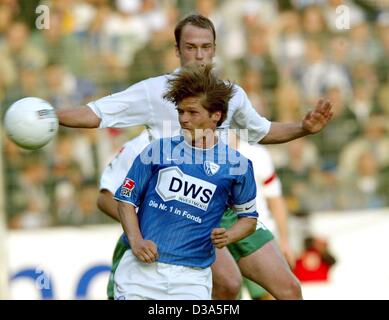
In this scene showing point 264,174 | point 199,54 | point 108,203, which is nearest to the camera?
point 199,54

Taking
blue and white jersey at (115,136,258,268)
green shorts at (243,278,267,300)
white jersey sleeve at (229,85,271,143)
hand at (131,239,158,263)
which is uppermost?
white jersey sleeve at (229,85,271,143)

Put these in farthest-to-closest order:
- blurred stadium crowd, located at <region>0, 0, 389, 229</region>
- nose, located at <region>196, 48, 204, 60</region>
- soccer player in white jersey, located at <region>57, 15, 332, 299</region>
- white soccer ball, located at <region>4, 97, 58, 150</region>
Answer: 1. blurred stadium crowd, located at <region>0, 0, 389, 229</region>
2. nose, located at <region>196, 48, 204, 60</region>
3. soccer player in white jersey, located at <region>57, 15, 332, 299</region>
4. white soccer ball, located at <region>4, 97, 58, 150</region>

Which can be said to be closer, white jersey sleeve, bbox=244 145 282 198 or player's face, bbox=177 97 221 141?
player's face, bbox=177 97 221 141

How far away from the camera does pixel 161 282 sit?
5.58 m

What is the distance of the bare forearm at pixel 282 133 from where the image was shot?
638 centimetres

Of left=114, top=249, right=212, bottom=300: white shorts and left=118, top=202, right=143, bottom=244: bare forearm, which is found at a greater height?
left=118, top=202, right=143, bottom=244: bare forearm

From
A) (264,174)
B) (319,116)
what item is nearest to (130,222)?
(319,116)

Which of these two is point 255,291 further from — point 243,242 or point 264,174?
point 243,242

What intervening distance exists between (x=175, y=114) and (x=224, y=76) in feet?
16.1

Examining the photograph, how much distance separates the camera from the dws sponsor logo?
5.58m

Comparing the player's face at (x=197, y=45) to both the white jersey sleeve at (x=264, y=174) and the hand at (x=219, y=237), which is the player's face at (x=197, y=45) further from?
the white jersey sleeve at (x=264, y=174)

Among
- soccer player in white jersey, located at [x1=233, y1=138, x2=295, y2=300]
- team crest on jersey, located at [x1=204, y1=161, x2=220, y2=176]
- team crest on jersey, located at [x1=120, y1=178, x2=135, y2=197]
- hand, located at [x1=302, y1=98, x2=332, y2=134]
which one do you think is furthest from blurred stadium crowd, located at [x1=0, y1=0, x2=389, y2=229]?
team crest on jersey, located at [x1=204, y1=161, x2=220, y2=176]

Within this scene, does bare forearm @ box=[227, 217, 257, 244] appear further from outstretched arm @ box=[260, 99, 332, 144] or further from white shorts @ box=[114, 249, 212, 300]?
outstretched arm @ box=[260, 99, 332, 144]

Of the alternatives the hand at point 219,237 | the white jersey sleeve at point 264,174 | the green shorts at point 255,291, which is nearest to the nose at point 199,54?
the hand at point 219,237
